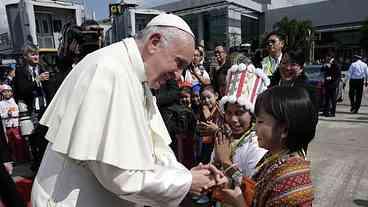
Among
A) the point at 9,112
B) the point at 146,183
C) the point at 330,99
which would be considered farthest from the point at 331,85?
the point at 146,183

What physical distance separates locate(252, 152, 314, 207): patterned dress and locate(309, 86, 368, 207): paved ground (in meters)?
2.55

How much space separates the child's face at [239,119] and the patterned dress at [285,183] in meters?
0.87

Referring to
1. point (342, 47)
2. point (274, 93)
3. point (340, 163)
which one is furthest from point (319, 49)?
point (274, 93)

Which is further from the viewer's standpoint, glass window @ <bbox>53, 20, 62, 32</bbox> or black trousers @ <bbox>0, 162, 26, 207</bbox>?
glass window @ <bbox>53, 20, 62, 32</bbox>

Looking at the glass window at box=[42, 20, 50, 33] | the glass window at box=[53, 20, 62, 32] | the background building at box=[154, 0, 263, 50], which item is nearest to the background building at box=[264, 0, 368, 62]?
the background building at box=[154, 0, 263, 50]

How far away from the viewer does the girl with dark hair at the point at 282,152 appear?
1450 millimetres

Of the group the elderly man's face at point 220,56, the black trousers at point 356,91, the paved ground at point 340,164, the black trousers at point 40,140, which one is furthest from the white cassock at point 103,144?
the black trousers at point 356,91

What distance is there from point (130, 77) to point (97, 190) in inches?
21.2

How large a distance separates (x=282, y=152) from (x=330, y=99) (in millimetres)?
8279

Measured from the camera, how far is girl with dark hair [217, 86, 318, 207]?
1.45 metres

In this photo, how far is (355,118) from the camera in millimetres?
8531

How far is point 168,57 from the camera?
4.97 ft

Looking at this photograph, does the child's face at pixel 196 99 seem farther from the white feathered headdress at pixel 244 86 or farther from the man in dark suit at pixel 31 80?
the man in dark suit at pixel 31 80

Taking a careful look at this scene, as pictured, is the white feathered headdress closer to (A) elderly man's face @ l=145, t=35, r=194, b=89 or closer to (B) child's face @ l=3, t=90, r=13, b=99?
(A) elderly man's face @ l=145, t=35, r=194, b=89
